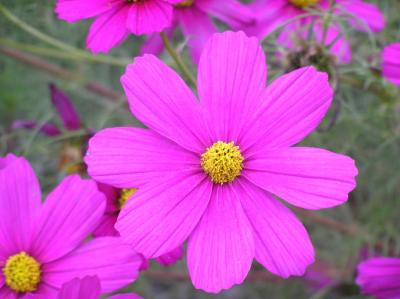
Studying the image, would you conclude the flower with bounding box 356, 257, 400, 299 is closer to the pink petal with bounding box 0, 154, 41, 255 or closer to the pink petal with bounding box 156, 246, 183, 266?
the pink petal with bounding box 156, 246, 183, 266

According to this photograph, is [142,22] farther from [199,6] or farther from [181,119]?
[199,6]

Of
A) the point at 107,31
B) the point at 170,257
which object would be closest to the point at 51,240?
the point at 170,257

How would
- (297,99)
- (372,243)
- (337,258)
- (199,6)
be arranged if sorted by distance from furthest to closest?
(337,258), (372,243), (199,6), (297,99)

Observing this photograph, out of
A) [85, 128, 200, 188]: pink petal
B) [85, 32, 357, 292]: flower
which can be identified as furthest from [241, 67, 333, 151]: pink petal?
[85, 128, 200, 188]: pink petal

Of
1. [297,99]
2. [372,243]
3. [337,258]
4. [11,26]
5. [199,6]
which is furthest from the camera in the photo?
[337,258]

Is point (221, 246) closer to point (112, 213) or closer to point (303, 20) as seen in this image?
point (112, 213)

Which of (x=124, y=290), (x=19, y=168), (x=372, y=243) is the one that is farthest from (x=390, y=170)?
(x=19, y=168)

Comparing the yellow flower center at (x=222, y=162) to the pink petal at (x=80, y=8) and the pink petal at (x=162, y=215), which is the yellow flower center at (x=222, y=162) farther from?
the pink petal at (x=80, y=8)
